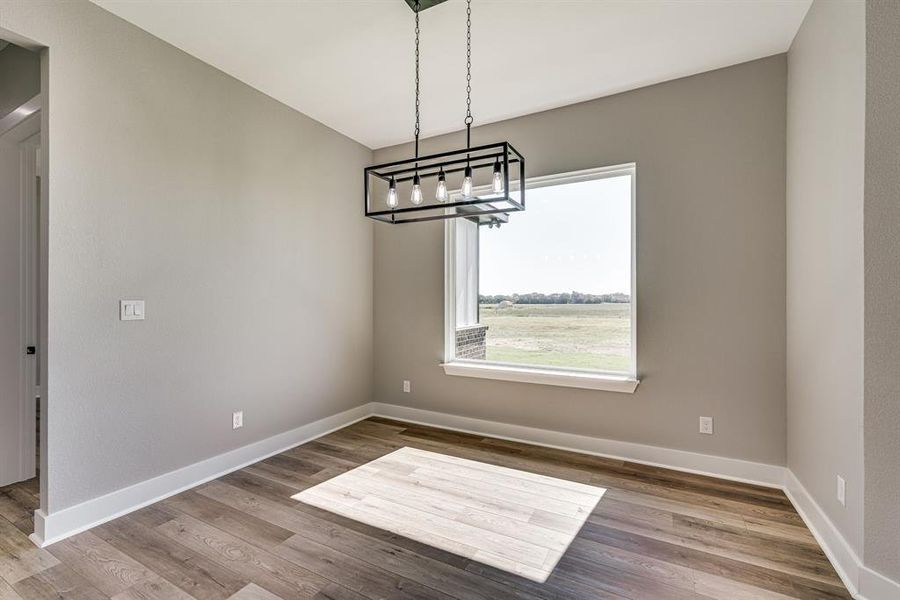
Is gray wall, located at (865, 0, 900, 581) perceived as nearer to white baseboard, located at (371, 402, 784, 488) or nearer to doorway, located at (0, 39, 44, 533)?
white baseboard, located at (371, 402, 784, 488)

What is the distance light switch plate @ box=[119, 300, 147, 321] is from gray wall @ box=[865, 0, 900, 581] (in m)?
3.74

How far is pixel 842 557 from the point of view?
1.91 metres

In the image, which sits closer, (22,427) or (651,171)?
(22,427)

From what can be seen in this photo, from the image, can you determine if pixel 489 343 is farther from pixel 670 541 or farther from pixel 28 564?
pixel 28 564

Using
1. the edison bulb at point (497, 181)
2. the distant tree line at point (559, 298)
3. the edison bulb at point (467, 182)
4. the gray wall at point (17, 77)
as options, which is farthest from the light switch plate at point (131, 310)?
the distant tree line at point (559, 298)

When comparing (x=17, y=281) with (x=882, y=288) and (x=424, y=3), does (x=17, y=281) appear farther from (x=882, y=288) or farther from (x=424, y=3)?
(x=882, y=288)

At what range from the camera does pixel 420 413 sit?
13.9ft

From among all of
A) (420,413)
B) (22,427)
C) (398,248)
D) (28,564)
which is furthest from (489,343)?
(22,427)

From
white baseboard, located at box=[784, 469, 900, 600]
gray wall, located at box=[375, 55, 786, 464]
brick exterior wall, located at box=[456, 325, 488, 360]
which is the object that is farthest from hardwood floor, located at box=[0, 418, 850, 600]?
brick exterior wall, located at box=[456, 325, 488, 360]

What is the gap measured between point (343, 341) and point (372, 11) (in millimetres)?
2800

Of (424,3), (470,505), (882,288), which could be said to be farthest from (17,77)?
(882,288)

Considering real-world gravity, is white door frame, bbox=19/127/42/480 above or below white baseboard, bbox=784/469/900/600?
above

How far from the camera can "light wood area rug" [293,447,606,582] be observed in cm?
213

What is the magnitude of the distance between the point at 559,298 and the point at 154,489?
3.29 metres
